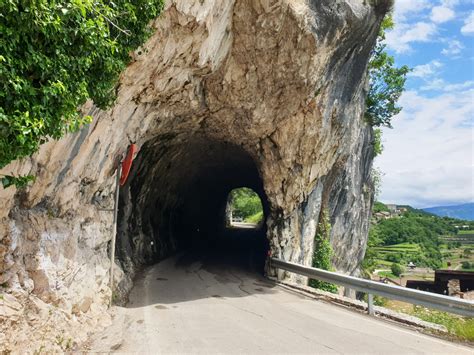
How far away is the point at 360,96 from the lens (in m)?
19.1

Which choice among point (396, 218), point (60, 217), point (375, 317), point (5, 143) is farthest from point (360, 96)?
point (396, 218)

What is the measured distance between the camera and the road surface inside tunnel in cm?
670

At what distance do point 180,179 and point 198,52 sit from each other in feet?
42.5

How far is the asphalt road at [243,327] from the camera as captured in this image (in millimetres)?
6684

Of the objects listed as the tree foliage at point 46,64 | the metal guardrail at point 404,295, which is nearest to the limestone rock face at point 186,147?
the tree foliage at point 46,64

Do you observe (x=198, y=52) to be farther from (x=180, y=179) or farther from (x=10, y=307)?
(x=180, y=179)

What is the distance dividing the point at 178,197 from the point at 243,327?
642 inches

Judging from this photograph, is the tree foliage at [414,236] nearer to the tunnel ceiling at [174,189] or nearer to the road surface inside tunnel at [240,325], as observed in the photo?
the tunnel ceiling at [174,189]

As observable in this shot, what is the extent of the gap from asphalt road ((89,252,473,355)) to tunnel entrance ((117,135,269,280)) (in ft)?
11.8

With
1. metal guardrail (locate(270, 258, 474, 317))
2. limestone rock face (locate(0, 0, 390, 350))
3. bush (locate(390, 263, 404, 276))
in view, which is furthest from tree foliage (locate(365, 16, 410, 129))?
bush (locate(390, 263, 404, 276))

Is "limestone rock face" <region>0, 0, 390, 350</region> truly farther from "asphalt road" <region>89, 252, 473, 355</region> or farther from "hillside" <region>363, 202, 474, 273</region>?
"hillside" <region>363, 202, 474, 273</region>

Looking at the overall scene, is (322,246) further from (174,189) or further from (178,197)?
(178,197)

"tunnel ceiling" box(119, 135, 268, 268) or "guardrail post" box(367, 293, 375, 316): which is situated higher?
"tunnel ceiling" box(119, 135, 268, 268)

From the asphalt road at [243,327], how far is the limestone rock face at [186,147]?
40.2 inches
